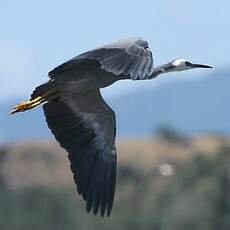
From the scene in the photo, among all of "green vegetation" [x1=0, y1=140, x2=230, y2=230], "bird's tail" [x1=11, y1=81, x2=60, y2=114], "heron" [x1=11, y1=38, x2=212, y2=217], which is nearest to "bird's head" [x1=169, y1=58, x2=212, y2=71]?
"heron" [x1=11, y1=38, x2=212, y2=217]

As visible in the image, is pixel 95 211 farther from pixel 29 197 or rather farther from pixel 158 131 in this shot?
pixel 158 131

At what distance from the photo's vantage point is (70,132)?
17.1 meters

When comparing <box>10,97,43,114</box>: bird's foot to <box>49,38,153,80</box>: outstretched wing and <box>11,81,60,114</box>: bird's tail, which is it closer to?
<box>11,81,60,114</box>: bird's tail

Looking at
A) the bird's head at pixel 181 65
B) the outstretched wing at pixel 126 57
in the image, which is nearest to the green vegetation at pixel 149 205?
the bird's head at pixel 181 65

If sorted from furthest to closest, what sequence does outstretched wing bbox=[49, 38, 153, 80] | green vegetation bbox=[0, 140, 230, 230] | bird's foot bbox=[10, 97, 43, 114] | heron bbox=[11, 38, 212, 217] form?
green vegetation bbox=[0, 140, 230, 230] < bird's foot bbox=[10, 97, 43, 114] < heron bbox=[11, 38, 212, 217] < outstretched wing bbox=[49, 38, 153, 80]

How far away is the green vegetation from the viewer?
48.7 m

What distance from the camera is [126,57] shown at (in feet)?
46.2

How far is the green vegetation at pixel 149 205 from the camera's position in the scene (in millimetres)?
48719

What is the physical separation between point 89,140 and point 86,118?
0.30m

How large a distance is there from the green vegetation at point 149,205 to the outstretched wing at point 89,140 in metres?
30.3

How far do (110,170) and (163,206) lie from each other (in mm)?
37624

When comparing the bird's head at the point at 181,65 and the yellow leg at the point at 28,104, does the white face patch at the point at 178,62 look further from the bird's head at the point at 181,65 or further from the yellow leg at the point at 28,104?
the yellow leg at the point at 28,104

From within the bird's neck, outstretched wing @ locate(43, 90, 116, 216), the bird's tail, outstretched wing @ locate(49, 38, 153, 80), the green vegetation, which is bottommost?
the green vegetation

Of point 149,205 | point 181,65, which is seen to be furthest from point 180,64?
point 149,205
